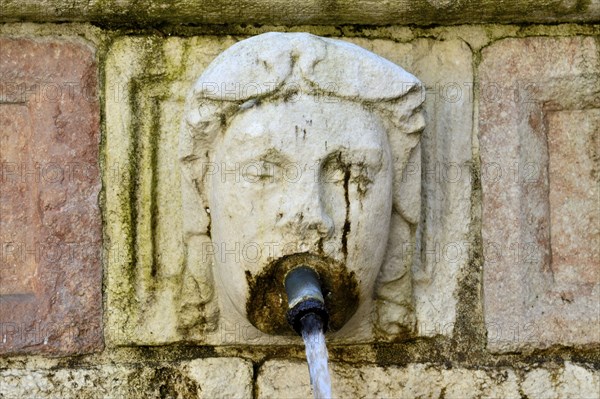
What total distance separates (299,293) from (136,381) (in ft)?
1.57

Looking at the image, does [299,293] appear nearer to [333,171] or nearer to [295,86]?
[333,171]

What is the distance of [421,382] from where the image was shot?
7.25 feet

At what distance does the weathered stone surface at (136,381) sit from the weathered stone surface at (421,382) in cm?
7

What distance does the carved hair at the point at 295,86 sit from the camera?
78.0 inches

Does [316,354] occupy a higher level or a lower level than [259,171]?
lower

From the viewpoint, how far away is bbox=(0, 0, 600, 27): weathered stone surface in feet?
6.98

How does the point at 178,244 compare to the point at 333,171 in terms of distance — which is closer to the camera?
the point at 333,171

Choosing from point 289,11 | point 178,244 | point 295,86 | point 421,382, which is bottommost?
point 421,382

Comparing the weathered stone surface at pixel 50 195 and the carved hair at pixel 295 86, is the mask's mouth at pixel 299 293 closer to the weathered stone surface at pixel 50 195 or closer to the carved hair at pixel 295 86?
the carved hair at pixel 295 86

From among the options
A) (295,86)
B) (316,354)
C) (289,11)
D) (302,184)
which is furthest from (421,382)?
(289,11)

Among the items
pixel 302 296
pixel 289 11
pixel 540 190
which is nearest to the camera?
pixel 302 296

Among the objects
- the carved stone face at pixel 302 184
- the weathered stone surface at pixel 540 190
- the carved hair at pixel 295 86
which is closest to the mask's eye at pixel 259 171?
the carved stone face at pixel 302 184

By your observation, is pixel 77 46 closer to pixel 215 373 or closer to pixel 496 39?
pixel 215 373

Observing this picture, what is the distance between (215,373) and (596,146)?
0.97 meters
